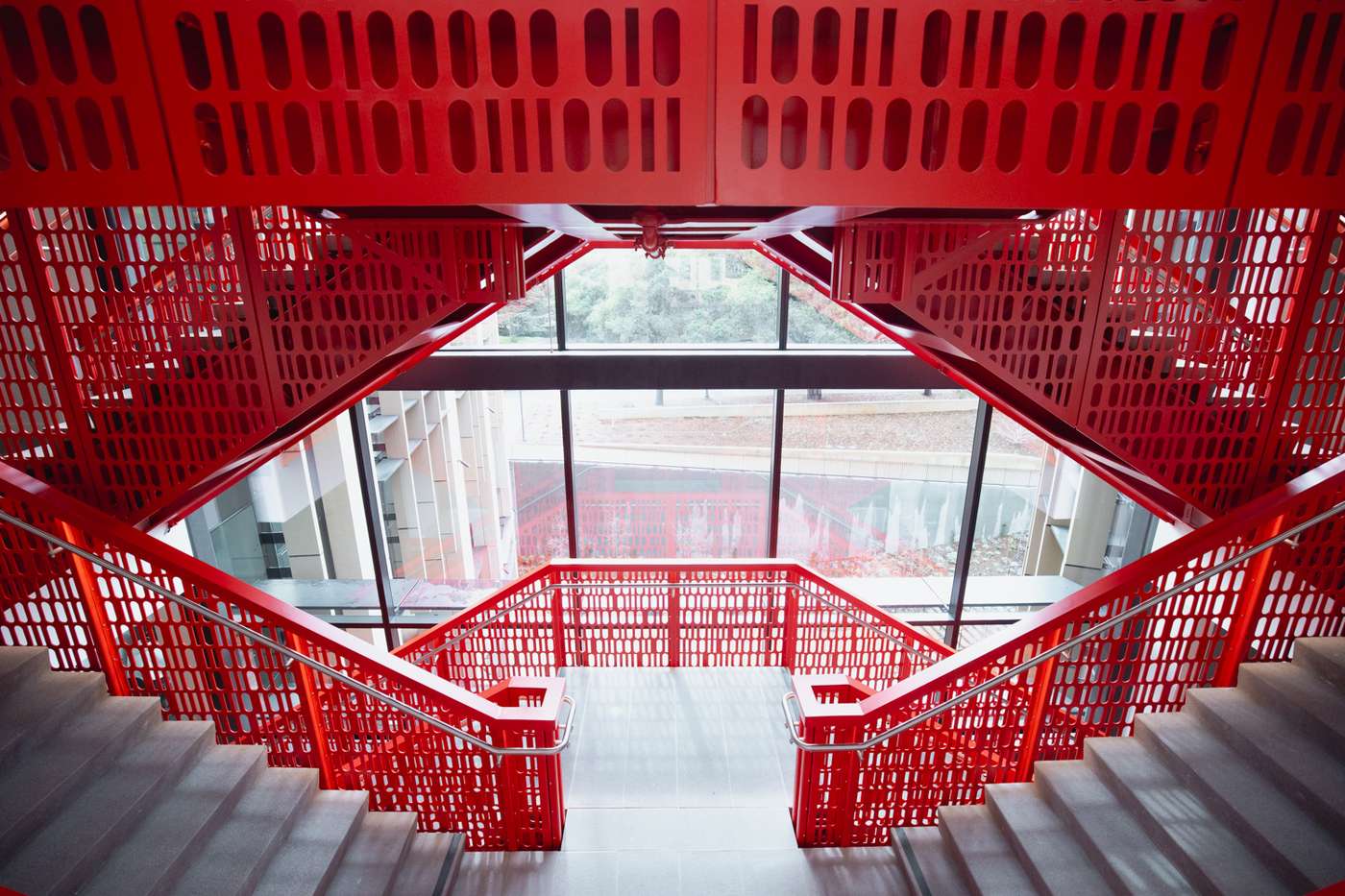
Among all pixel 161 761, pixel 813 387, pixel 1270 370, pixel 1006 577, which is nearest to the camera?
pixel 161 761

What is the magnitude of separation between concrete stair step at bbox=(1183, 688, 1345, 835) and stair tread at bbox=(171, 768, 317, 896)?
4041 mm

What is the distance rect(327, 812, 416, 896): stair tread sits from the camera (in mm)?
2842

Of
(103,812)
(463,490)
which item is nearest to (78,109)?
(103,812)

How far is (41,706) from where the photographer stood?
285 centimetres

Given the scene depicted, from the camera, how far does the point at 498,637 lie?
17.2 feet

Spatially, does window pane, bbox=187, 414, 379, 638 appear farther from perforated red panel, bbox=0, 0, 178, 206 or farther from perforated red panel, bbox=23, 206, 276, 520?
perforated red panel, bbox=0, 0, 178, 206

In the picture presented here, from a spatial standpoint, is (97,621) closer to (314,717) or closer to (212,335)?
(314,717)

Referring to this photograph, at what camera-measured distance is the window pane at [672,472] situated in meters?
6.26

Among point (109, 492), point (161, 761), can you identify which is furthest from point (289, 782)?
point (109, 492)

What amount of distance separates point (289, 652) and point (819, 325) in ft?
15.0

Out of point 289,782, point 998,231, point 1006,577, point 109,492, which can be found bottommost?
point 1006,577

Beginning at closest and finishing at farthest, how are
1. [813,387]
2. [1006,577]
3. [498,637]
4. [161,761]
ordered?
[161,761], [498,637], [813,387], [1006,577]

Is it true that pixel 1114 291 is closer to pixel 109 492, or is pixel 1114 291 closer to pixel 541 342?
pixel 541 342

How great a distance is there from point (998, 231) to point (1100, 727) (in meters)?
2.45
